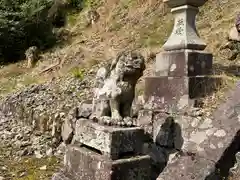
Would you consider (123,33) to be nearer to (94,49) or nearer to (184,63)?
(94,49)

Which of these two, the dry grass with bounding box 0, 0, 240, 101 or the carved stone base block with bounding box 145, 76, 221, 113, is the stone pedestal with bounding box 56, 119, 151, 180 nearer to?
the carved stone base block with bounding box 145, 76, 221, 113

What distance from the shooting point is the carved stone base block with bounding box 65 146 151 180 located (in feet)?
11.0

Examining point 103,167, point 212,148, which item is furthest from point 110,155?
point 212,148

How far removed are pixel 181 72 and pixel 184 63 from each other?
0.37 feet

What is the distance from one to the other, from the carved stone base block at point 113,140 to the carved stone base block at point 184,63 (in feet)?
3.98

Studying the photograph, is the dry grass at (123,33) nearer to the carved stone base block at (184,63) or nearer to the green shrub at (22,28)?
the green shrub at (22,28)

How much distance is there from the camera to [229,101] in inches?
139

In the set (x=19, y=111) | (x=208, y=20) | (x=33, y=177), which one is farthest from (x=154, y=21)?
(x=33, y=177)

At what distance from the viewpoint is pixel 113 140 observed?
3.36 meters

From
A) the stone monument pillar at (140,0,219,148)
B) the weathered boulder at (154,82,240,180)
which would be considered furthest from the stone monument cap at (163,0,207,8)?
the weathered boulder at (154,82,240,180)

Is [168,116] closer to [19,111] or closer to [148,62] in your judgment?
[148,62]

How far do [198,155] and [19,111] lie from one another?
4988mm

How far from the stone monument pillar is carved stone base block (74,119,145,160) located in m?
0.87

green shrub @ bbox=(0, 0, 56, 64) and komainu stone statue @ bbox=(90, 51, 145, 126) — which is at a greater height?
green shrub @ bbox=(0, 0, 56, 64)
